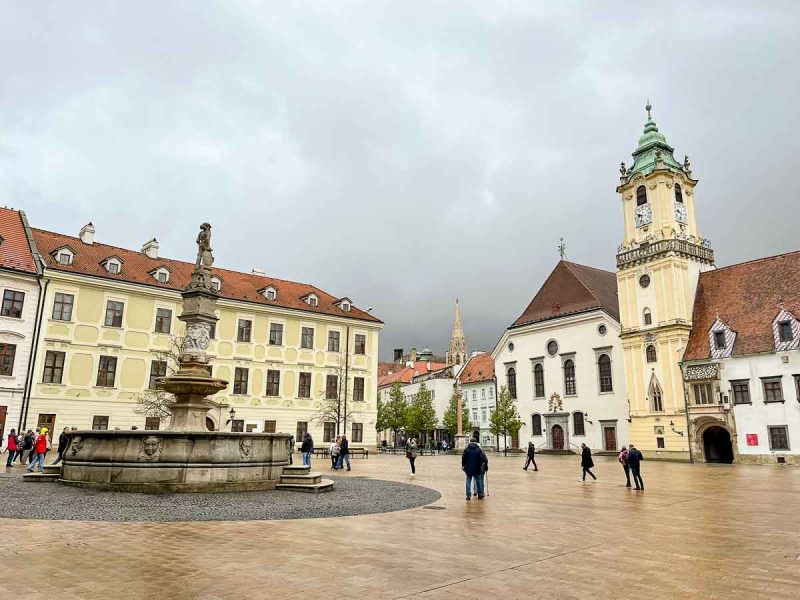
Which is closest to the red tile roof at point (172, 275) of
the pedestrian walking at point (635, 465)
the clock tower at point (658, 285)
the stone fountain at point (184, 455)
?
the clock tower at point (658, 285)

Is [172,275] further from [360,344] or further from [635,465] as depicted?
[635,465]

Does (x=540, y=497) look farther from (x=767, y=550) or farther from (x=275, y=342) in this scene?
(x=275, y=342)

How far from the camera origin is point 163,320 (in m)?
38.5

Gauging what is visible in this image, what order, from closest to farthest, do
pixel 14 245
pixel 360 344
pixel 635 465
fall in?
1. pixel 635 465
2. pixel 14 245
3. pixel 360 344

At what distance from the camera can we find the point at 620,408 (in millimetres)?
47000

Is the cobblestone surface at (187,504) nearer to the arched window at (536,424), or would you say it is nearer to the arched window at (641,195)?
the arched window at (536,424)

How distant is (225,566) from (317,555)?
1244 millimetres

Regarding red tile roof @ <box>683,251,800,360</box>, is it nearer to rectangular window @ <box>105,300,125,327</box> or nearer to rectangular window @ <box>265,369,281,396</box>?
rectangular window @ <box>265,369,281,396</box>

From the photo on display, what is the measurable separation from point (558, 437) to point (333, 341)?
21.9 meters

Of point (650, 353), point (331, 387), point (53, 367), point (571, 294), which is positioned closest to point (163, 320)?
point (53, 367)

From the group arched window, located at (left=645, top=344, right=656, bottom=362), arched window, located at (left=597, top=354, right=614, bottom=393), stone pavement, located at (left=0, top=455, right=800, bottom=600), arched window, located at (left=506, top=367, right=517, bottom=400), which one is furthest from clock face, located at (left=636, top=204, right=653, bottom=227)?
stone pavement, located at (left=0, top=455, right=800, bottom=600)

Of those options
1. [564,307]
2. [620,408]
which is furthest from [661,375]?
[564,307]

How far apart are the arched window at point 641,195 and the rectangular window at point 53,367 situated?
43.7 meters

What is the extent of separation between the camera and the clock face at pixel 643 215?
47688 millimetres
